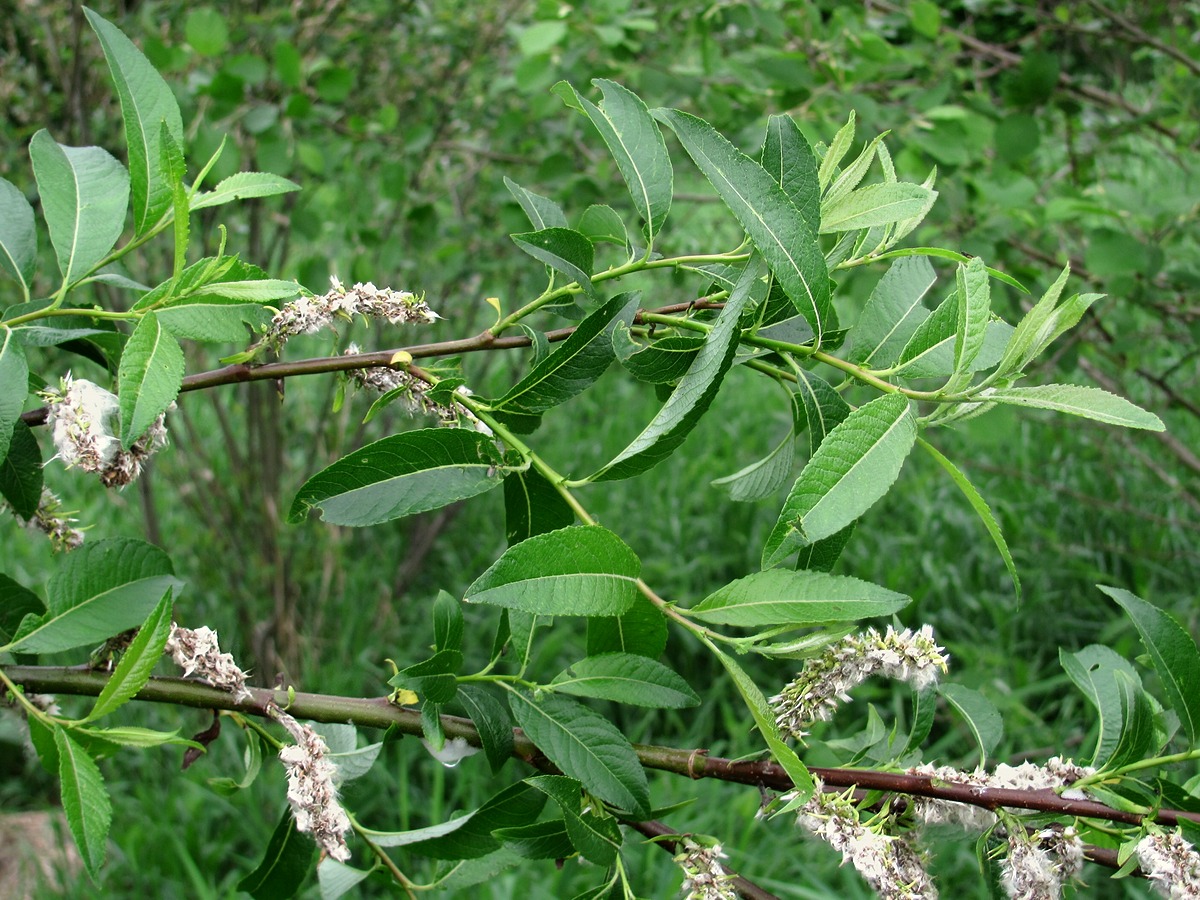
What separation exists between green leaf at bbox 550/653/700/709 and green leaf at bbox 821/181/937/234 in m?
0.33

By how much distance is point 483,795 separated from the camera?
8.77ft

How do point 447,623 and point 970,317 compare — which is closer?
point 970,317

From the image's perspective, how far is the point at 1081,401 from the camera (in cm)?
62

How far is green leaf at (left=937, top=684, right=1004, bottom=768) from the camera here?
2.71 ft

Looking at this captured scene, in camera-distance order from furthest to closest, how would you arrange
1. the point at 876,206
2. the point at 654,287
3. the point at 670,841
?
the point at 654,287, the point at 670,841, the point at 876,206

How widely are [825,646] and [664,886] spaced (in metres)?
1.78

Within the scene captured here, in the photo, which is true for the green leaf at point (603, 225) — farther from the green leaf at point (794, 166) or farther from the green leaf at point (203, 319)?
the green leaf at point (203, 319)

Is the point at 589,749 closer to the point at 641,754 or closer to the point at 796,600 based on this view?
the point at 641,754

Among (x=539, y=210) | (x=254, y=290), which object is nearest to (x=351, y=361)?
(x=254, y=290)

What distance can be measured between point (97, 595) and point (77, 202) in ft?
0.97

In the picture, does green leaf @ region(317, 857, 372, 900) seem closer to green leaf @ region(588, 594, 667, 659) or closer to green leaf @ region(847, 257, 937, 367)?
green leaf @ region(588, 594, 667, 659)

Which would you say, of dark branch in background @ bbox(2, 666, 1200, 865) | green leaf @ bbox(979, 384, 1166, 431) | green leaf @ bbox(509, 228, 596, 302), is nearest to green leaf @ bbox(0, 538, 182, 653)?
dark branch in background @ bbox(2, 666, 1200, 865)

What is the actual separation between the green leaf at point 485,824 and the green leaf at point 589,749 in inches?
3.0

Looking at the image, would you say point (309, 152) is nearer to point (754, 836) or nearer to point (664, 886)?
point (664, 886)
